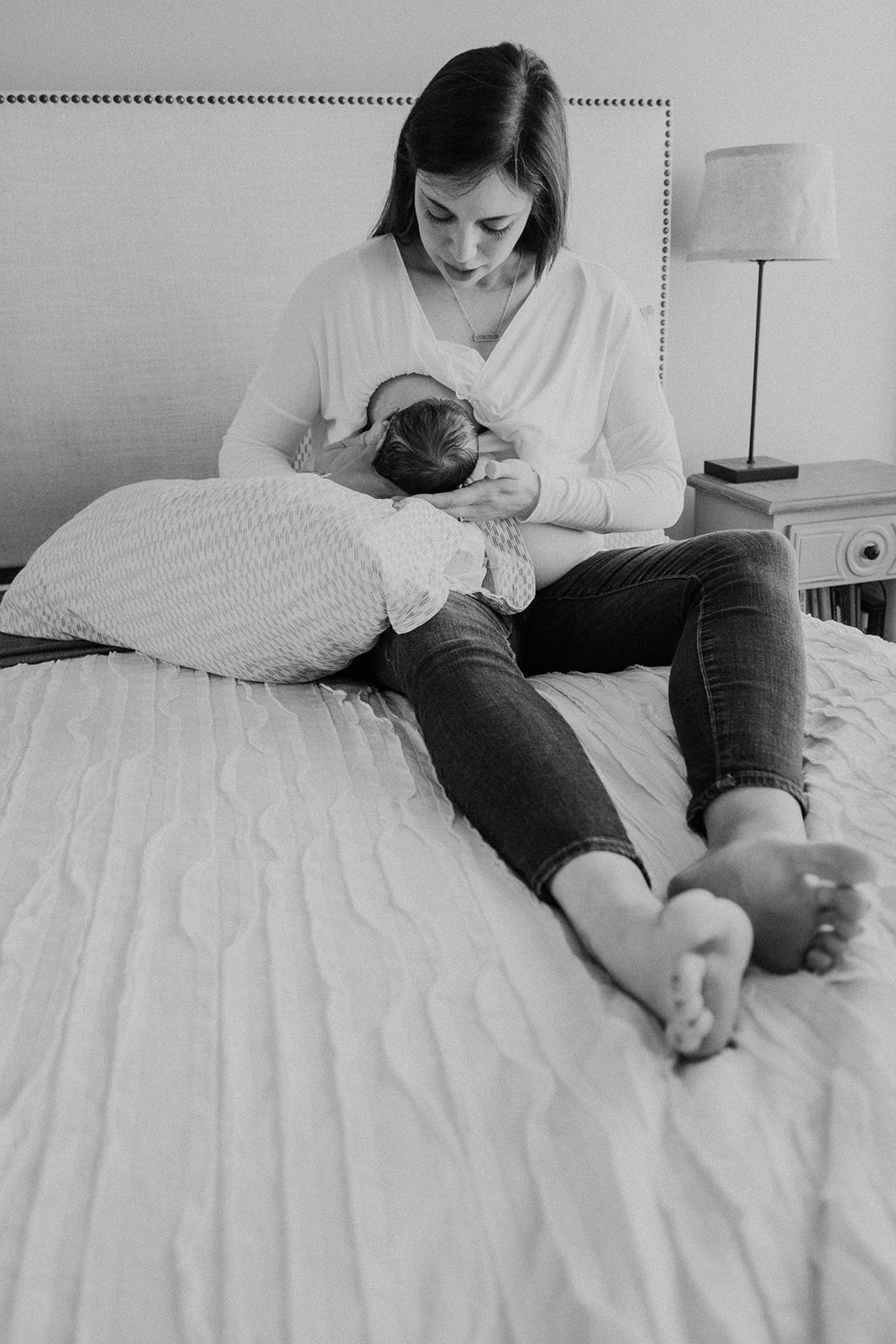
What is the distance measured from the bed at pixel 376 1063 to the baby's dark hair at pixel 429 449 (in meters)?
0.26

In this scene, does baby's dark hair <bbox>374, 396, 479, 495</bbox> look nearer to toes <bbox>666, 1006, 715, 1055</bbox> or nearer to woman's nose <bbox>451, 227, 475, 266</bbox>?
woman's nose <bbox>451, 227, 475, 266</bbox>

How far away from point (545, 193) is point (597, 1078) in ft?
3.79

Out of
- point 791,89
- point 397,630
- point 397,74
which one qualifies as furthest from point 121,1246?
point 791,89

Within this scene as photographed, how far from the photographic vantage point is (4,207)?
181cm

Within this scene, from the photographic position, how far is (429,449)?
130 cm

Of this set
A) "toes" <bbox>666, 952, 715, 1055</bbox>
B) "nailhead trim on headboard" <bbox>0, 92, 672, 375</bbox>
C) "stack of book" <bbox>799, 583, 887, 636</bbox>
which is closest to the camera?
"toes" <bbox>666, 952, 715, 1055</bbox>

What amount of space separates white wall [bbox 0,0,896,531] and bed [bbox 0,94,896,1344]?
4.16 ft

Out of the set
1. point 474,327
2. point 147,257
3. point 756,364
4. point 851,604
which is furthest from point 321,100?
point 851,604

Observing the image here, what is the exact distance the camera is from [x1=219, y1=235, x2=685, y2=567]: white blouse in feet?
4.71

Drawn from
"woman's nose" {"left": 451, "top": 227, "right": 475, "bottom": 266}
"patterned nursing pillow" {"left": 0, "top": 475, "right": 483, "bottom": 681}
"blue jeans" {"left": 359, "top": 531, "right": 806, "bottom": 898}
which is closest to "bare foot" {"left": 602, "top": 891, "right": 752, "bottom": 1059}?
"blue jeans" {"left": 359, "top": 531, "right": 806, "bottom": 898}

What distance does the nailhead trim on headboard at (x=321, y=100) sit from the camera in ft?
5.97

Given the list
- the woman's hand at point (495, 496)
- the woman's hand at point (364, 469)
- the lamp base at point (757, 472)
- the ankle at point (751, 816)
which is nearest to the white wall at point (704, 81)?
the lamp base at point (757, 472)

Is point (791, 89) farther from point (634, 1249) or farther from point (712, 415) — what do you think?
point (634, 1249)

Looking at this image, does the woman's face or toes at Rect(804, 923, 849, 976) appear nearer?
toes at Rect(804, 923, 849, 976)
